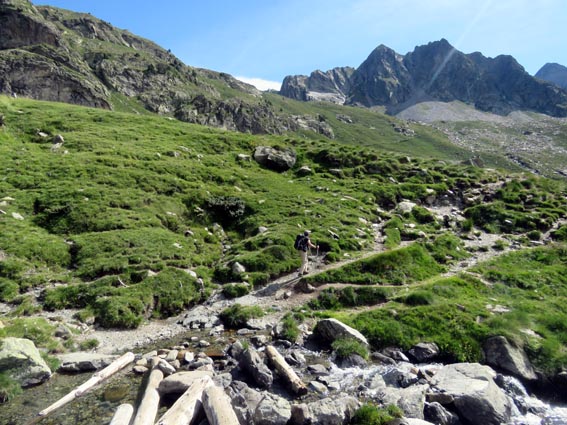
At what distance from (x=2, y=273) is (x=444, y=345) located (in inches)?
900

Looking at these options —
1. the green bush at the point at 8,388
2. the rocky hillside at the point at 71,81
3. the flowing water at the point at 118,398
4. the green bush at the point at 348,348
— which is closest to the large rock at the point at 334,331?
the green bush at the point at 348,348

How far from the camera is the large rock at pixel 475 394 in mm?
10961

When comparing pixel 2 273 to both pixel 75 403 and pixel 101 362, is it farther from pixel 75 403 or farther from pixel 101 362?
pixel 75 403

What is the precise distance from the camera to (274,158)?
148 ft

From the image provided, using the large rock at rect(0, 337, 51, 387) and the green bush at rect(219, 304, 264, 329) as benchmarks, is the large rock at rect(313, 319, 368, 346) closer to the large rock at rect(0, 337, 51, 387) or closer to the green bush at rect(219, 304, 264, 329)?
the green bush at rect(219, 304, 264, 329)

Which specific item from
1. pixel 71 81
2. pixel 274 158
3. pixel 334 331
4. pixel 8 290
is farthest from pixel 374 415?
pixel 71 81

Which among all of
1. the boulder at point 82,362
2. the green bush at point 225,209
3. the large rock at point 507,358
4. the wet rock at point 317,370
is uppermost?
the green bush at point 225,209

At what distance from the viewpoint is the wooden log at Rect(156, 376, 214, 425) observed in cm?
942

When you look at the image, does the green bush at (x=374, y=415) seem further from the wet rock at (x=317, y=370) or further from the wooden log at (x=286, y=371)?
the wet rock at (x=317, y=370)

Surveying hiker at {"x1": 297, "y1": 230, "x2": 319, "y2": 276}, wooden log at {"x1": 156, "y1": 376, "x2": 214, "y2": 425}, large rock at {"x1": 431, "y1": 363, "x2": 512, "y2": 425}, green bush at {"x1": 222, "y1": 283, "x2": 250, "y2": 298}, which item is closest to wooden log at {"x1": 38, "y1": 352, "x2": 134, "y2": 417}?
wooden log at {"x1": 156, "y1": 376, "x2": 214, "y2": 425}

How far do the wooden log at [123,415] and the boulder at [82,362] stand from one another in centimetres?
353

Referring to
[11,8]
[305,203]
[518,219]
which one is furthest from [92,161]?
[11,8]

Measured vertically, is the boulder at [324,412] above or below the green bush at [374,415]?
below

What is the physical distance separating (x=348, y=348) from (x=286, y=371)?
3.26 m
